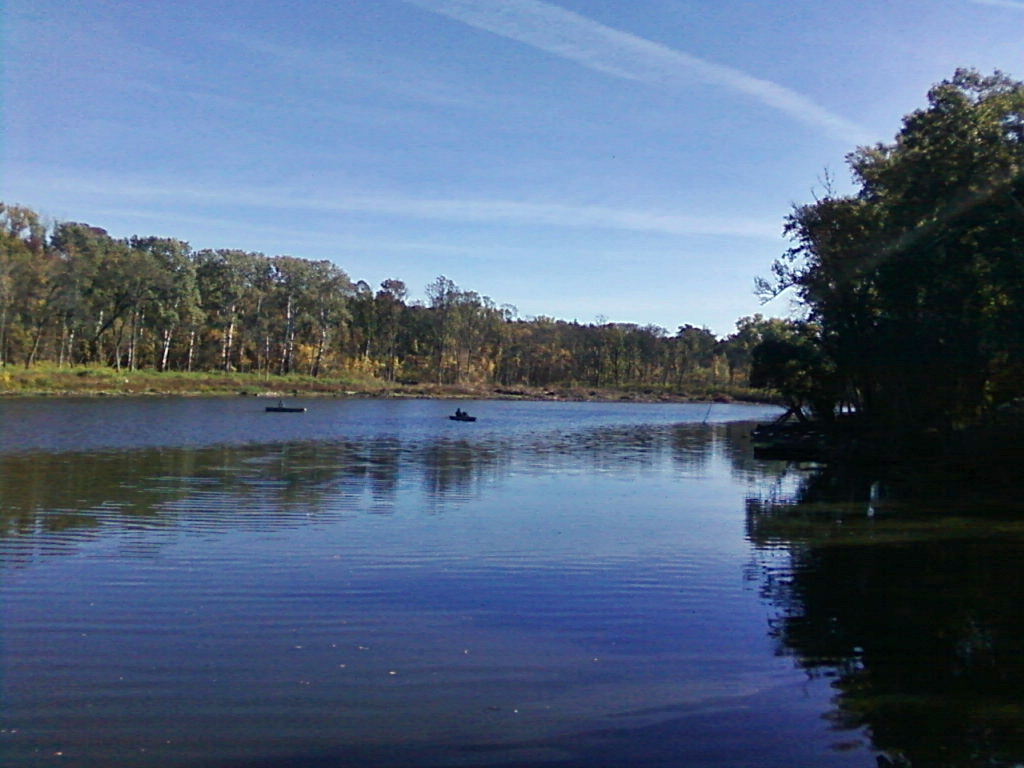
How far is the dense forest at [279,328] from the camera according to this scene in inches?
3206

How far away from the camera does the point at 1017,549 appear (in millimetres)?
15945

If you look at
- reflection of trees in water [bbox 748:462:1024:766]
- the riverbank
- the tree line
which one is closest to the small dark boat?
the riverbank

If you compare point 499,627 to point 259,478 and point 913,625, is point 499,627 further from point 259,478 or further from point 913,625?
point 259,478

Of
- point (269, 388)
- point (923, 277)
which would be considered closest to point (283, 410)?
point (269, 388)

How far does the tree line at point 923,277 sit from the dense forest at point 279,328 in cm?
1124

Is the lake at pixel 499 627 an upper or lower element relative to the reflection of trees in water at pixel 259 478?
upper

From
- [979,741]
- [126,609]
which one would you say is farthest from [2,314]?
[979,741]

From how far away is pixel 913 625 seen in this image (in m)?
10.8

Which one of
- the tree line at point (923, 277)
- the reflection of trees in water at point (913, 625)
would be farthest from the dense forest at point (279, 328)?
the reflection of trees in water at point (913, 625)

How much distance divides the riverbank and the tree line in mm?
58932

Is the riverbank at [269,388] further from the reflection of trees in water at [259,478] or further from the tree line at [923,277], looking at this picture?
the tree line at [923,277]

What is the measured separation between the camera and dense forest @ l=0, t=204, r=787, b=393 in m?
81.4

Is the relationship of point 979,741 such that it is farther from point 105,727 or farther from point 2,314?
point 2,314

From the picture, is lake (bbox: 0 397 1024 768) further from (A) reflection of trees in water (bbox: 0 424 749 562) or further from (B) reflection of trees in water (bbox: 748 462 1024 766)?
(A) reflection of trees in water (bbox: 0 424 749 562)
